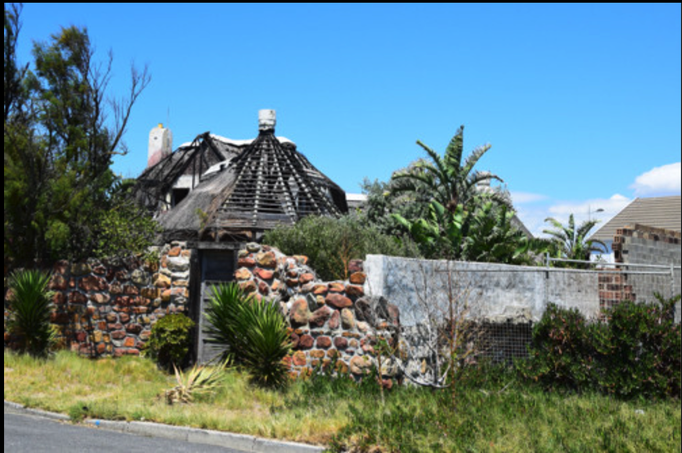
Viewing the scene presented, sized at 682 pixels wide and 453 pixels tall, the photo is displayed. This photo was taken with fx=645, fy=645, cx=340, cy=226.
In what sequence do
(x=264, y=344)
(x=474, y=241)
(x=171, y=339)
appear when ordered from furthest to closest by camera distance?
(x=474, y=241) → (x=171, y=339) → (x=264, y=344)

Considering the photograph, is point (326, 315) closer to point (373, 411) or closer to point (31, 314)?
point (373, 411)

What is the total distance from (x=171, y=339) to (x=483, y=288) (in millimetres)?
6516

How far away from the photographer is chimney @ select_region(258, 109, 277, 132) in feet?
70.8

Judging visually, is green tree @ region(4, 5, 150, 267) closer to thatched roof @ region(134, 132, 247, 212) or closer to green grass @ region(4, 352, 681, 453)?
green grass @ region(4, 352, 681, 453)

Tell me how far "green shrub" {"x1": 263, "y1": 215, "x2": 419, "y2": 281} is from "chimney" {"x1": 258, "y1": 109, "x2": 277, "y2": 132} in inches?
254

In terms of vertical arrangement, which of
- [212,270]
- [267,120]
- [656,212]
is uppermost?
[267,120]

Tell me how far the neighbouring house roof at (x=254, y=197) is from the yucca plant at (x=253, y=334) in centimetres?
601

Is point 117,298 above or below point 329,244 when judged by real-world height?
below

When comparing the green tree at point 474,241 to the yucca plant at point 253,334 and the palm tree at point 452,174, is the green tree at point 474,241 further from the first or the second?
the yucca plant at point 253,334

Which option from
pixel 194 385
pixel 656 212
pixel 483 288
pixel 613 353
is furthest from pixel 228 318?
pixel 656 212

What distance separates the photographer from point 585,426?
8.99 m

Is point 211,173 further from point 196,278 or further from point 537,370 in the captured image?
point 537,370

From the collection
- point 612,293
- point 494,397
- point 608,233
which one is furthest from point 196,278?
point 608,233

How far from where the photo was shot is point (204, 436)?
938 cm
